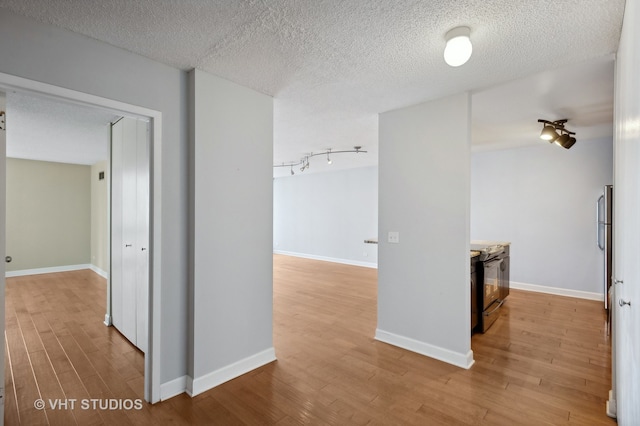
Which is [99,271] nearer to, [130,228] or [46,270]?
[46,270]

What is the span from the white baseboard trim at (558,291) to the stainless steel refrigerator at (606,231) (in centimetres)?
21

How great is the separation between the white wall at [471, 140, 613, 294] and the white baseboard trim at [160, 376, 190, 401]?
5.37 m

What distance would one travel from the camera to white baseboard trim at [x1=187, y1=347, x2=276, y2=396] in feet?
7.64

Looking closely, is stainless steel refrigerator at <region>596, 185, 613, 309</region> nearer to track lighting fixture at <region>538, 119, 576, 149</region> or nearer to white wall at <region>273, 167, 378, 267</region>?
track lighting fixture at <region>538, 119, 576, 149</region>

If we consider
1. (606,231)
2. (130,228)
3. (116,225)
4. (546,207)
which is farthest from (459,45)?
(546,207)

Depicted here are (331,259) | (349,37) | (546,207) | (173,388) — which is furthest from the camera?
(331,259)

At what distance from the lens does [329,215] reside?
864 cm

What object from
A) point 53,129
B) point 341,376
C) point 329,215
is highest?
point 53,129

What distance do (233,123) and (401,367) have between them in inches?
102

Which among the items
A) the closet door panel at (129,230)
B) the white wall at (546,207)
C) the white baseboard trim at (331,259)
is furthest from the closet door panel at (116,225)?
the white wall at (546,207)

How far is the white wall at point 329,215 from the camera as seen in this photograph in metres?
7.71

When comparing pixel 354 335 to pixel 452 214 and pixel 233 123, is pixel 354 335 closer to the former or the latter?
pixel 452 214

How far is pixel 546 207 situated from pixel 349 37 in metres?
4.89

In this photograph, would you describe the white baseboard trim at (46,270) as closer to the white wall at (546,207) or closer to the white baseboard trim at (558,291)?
the white wall at (546,207)
